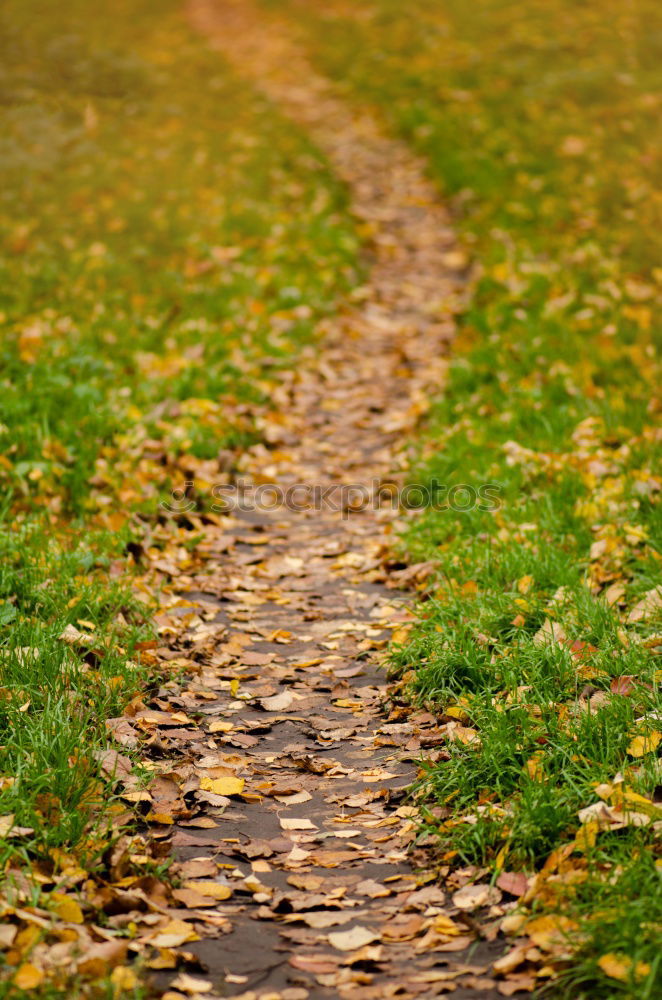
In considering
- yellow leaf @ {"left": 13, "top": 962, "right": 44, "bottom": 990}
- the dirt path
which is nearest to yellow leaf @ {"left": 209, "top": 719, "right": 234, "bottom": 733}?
the dirt path

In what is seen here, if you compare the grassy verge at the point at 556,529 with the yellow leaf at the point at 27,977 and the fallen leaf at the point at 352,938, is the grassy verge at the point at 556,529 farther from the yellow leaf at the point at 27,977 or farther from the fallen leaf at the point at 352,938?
the yellow leaf at the point at 27,977

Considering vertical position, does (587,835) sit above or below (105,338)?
above

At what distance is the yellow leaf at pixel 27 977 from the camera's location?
2154 mm

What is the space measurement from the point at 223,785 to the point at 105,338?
4146 mm

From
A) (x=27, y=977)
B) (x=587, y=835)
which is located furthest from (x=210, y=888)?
(x=587, y=835)

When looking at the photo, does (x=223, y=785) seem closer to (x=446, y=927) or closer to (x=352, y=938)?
(x=352, y=938)

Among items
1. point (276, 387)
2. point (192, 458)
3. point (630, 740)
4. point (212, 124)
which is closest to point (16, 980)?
point (630, 740)

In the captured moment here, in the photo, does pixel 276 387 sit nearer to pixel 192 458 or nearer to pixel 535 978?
pixel 192 458

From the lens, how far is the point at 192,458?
571 centimetres

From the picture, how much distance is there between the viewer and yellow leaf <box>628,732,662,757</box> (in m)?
2.86

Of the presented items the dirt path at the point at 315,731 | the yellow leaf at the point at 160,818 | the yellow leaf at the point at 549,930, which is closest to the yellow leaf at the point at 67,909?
the dirt path at the point at 315,731

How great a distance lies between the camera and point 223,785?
3230 millimetres

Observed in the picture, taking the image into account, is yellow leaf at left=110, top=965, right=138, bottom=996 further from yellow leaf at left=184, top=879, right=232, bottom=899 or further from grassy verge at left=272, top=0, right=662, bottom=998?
grassy verge at left=272, top=0, right=662, bottom=998

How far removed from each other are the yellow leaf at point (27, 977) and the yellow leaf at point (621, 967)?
4.31 ft
